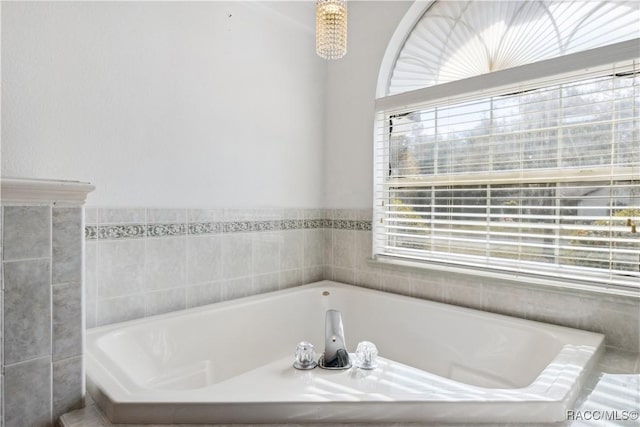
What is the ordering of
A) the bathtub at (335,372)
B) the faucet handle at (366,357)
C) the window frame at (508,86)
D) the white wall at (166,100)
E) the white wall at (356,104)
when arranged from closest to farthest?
the bathtub at (335,372) < the faucet handle at (366,357) < the white wall at (166,100) < the window frame at (508,86) < the white wall at (356,104)

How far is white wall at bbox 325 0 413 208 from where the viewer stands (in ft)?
8.13

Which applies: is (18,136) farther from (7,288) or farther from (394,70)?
(394,70)

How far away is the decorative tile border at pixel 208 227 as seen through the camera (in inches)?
68.8

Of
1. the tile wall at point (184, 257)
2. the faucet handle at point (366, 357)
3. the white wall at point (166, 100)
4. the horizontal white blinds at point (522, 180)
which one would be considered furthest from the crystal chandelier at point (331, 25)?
the faucet handle at point (366, 357)

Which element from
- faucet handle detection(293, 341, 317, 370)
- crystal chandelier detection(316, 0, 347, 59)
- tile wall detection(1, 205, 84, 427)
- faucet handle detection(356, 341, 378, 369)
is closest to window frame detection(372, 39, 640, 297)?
crystal chandelier detection(316, 0, 347, 59)

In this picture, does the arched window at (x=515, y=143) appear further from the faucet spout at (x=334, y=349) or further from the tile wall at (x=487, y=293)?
the faucet spout at (x=334, y=349)

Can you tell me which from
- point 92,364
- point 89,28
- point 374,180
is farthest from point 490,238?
point 89,28

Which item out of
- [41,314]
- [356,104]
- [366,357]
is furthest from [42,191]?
[356,104]

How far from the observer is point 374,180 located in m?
2.53

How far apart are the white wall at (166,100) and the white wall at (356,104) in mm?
114

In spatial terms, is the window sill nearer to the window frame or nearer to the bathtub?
the window frame

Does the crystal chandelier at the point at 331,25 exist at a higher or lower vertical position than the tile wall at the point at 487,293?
higher

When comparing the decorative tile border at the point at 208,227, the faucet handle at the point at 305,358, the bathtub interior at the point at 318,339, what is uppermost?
the decorative tile border at the point at 208,227

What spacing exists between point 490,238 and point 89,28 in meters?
2.16
